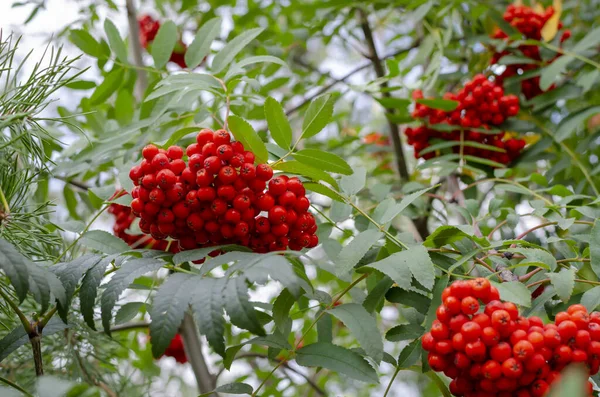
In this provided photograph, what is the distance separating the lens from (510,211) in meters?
1.60

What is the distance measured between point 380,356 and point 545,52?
162cm

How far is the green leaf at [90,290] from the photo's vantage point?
3.60 ft

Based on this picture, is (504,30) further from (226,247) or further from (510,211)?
(226,247)

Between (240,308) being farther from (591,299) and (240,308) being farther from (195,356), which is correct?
(195,356)

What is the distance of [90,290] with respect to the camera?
1.11 meters

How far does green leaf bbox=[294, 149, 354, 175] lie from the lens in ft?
4.17

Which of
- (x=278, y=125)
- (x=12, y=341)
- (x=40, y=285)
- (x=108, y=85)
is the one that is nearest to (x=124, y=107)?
(x=108, y=85)

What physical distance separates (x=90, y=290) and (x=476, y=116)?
141cm

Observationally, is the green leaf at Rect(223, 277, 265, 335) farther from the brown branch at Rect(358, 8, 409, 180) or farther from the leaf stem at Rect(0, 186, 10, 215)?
the brown branch at Rect(358, 8, 409, 180)

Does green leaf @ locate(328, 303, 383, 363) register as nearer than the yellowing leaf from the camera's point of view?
Yes

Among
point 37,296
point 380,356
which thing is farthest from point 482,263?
point 37,296

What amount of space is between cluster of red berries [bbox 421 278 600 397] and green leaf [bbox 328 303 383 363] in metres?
0.09

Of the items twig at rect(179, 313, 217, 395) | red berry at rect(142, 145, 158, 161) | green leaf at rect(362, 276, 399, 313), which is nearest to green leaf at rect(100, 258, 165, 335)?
red berry at rect(142, 145, 158, 161)

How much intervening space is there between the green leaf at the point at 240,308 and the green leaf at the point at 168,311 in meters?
0.07
